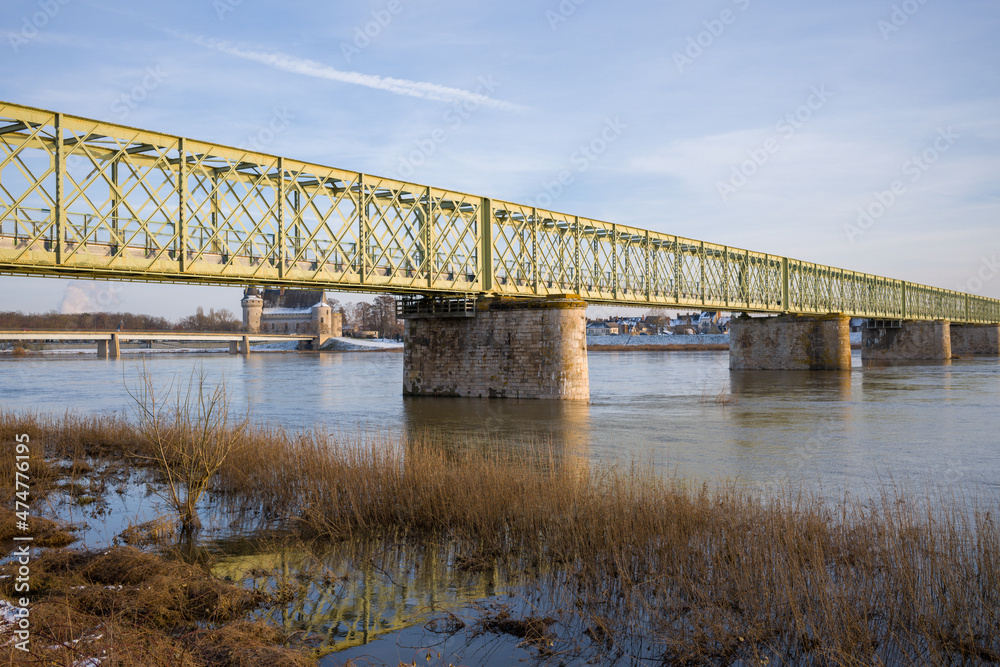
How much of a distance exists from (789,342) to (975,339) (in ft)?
232

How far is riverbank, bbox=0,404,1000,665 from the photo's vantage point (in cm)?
715

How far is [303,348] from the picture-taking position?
17650cm

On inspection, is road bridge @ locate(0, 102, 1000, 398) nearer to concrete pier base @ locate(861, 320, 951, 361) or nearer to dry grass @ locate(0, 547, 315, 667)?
dry grass @ locate(0, 547, 315, 667)

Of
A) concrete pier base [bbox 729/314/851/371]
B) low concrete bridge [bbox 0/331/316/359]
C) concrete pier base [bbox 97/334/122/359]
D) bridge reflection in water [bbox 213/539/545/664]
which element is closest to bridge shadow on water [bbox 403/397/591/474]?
bridge reflection in water [bbox 213/539/545/664]

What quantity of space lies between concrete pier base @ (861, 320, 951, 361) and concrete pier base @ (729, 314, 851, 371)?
33937 millimetres

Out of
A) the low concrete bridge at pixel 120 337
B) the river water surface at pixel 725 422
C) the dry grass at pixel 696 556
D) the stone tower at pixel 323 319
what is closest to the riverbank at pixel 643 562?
the dry grass at pixel 696 556

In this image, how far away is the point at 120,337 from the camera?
131 m

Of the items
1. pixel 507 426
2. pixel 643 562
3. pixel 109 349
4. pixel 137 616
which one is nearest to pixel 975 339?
pixel 507 426

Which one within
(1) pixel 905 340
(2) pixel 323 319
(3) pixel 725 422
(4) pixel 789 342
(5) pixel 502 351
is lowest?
(3) pixel 725 422

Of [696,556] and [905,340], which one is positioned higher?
[905,340]

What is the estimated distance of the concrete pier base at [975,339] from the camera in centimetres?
12594

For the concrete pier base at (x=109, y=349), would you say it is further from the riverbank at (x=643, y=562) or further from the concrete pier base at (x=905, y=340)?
the riverbank at (x=643, y=562)

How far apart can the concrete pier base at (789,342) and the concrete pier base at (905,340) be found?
3394cm

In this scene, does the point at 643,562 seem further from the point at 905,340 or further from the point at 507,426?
the point at 905,340
